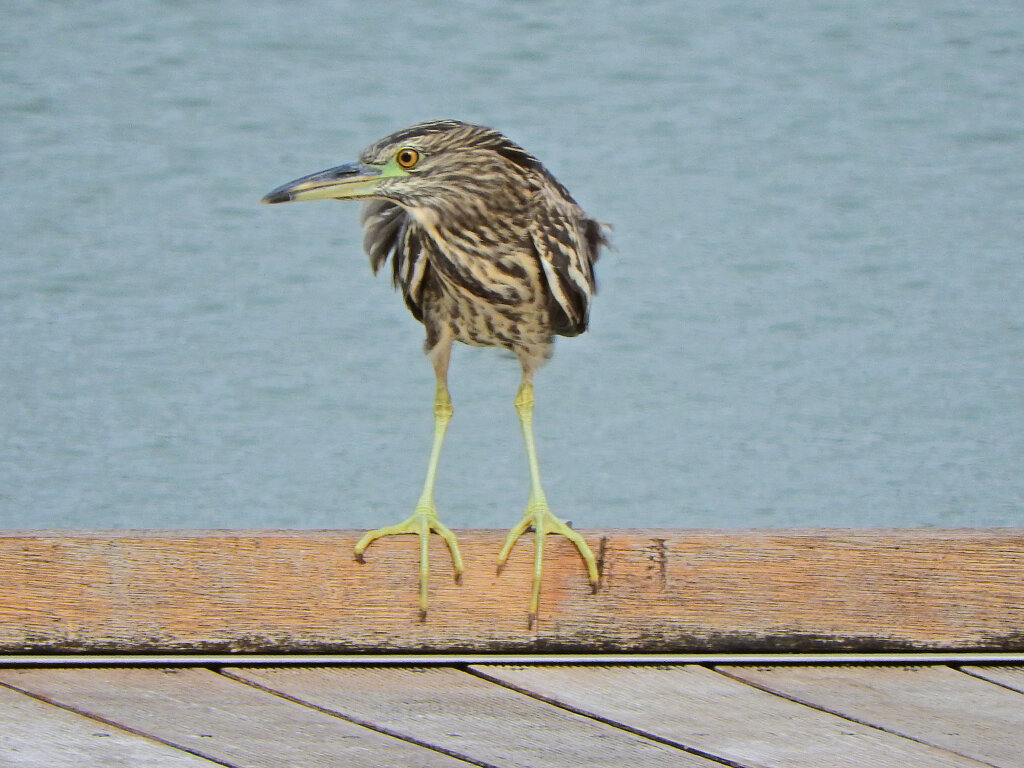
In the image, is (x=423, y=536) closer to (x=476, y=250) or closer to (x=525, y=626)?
(x=525, y=626)

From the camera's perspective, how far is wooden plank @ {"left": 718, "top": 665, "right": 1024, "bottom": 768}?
1.42 metres

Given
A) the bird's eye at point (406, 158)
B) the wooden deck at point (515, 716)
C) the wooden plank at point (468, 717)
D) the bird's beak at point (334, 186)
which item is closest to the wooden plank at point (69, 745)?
the wooden deck at point (515, 716)

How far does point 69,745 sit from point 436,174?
80 cm

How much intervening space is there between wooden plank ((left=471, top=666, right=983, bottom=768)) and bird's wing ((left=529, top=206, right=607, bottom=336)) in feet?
1.54

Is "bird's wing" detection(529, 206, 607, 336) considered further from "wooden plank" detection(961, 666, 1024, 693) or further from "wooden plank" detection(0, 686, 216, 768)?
"wooden plank" detection(0, 686, 216, 768)

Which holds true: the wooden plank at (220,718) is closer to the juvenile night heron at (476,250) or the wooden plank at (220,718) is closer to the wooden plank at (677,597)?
the wooden plank at (677,597)

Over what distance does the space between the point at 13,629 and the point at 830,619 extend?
0.95 m

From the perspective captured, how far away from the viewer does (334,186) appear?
1688 millimetres

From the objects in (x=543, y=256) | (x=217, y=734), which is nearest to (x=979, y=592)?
(x=543, y=256)

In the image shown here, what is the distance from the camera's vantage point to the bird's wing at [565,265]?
180 centimetres

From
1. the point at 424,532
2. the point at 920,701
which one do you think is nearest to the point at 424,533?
the point at 424,532

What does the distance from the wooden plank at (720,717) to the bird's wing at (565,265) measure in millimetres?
469

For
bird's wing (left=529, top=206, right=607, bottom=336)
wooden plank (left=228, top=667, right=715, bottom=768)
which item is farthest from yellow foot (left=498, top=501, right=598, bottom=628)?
bird's wing (left=529, top=206, right=607, bottom=336)

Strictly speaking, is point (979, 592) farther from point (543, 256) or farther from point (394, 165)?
point (394, 165)
